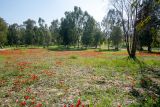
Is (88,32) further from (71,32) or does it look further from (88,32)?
(71,32)

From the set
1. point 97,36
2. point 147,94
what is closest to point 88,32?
point 97,36

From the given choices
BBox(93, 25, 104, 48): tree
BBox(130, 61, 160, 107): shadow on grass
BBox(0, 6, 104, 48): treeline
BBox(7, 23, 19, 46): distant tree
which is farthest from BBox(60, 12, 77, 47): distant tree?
BBox(130, 61, 160, 107): shadow on grass

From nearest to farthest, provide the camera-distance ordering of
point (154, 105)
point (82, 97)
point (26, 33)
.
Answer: point (154, 105) < point (82, 97) < point (26, 33)

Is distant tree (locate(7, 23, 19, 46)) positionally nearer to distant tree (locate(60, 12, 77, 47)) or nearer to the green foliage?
distant tree (locate(60, 12, 77, 47))

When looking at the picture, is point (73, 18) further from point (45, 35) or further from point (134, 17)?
point (134, 17)

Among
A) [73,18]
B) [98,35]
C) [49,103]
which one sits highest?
[73,18]

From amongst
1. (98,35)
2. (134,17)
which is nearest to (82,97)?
(134,17)

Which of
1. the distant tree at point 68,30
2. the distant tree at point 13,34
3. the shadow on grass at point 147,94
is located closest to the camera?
the shadow on grass at point 147,94

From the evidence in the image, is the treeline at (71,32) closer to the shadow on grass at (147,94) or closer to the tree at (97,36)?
the tree at (97,36)

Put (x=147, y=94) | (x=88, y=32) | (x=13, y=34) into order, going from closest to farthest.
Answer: (x=147, y=94) < (x=88, y=32) < (x=13, y=34)

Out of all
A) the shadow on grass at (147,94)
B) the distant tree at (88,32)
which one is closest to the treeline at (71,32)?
the distant tree at (88,32)

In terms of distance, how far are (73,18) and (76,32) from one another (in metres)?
6.54

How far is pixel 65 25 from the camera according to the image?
92438mm

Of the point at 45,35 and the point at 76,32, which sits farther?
the point at 45,35
